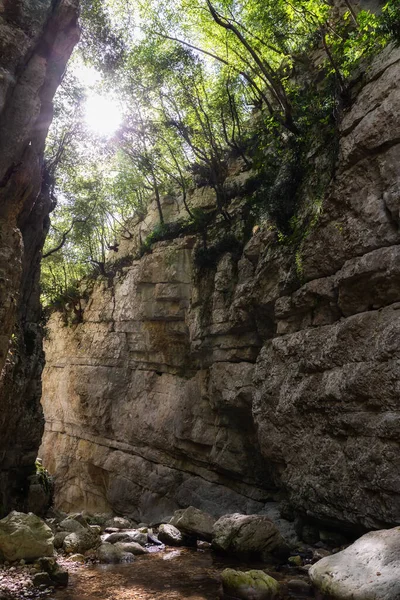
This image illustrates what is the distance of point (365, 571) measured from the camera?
280 inches

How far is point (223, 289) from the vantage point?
1831cm

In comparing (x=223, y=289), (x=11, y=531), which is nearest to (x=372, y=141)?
(x=223, y=289)

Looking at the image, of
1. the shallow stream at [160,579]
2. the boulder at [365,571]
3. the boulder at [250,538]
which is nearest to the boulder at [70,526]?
the shallow stream at [160,579]

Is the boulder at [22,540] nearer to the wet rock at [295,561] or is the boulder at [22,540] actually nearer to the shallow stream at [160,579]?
the shallow stream at [160,579]

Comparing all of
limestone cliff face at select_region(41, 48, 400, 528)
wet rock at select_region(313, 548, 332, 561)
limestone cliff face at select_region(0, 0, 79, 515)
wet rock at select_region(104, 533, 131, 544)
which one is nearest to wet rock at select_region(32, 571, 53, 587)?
limestone cliff face at select_region(0, 0, 79, 515)

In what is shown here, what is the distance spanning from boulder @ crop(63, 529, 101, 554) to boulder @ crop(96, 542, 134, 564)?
0.63m

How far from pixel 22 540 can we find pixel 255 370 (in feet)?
27.0

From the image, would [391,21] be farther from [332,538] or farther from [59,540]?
[59,540]

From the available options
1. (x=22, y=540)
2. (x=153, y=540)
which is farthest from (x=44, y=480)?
(x=22, y=540)

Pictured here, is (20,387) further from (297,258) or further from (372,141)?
(372,141)

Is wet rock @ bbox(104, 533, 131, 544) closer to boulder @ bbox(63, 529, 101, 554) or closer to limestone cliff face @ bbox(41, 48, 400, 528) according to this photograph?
boulder @ bbox(63, 529, 101, 554)

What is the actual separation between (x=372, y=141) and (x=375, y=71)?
212 centimetres

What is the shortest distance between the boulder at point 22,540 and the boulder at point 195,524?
4101 mm

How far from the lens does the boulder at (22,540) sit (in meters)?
9.50
